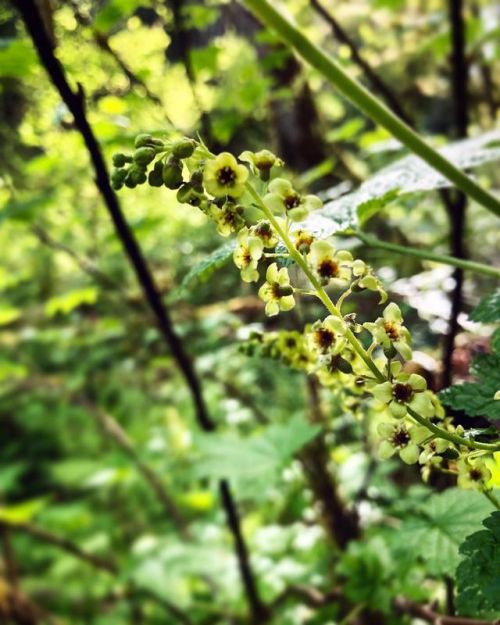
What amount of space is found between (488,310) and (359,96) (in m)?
0.25

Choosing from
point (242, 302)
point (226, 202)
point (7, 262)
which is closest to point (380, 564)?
point (226, 202)

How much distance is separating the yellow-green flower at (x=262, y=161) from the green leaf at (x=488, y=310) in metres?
0.25

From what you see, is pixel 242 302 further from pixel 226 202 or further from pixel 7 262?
pixel 7 262

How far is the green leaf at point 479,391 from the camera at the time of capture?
1.53 feet

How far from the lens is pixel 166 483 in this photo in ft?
8.51

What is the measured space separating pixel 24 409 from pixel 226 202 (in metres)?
3.97

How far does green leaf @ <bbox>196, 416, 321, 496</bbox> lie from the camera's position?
1.10m

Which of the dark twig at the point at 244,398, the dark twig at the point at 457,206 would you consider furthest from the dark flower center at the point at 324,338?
the dark twig at the point at 244,398

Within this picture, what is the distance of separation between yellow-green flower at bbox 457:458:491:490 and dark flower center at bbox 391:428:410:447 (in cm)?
4

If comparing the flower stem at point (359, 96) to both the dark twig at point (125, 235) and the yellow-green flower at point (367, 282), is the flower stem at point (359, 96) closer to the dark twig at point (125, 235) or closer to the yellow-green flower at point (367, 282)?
the yellow-green flower at point (367, 282)

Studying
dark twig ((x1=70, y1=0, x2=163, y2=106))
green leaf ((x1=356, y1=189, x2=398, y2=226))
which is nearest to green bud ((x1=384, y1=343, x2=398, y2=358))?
green leaf ((x1=356, y1=189, x2=398, y2=226))

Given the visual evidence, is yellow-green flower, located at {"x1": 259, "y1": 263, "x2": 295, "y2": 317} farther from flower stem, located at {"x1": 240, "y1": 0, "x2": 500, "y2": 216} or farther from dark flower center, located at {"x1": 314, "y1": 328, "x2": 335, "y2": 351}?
flower stem, located at {"x1": 240, "y1": 0, "x2": 500, "y2": 216}

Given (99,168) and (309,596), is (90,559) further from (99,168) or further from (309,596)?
(99,168)

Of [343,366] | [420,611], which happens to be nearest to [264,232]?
[343,366]
